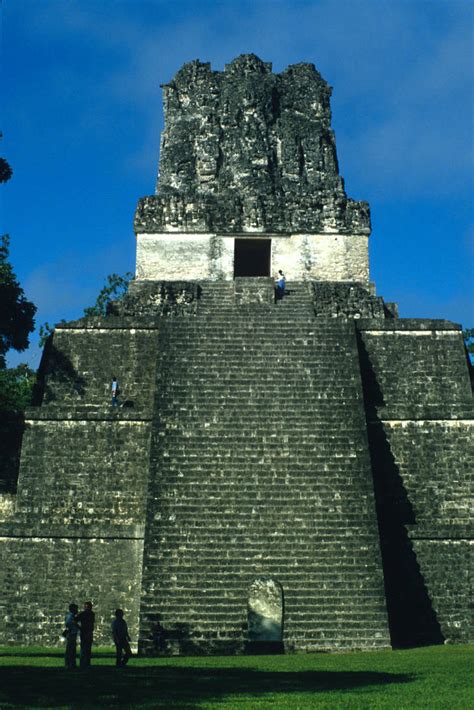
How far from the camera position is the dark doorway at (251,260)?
17.1 meters

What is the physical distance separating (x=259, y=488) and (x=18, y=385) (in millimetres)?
11547

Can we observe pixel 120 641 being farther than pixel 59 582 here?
No

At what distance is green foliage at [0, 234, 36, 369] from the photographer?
12078 millimetres

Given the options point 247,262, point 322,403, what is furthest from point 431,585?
point 247,262

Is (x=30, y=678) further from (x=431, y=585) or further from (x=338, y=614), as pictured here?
(x=431, y=585)

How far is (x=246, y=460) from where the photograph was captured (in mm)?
11234

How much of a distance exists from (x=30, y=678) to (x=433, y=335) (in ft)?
28.7

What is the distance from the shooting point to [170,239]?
52.4 ft

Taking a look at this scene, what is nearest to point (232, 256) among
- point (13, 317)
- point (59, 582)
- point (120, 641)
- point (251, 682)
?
point (13, 317)

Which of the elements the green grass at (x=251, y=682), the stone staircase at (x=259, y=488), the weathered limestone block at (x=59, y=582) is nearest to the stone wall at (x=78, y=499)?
the weathered limestone block at (x=59, y=582)

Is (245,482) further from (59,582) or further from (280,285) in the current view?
(280,285)

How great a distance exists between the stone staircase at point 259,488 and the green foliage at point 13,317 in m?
1.92

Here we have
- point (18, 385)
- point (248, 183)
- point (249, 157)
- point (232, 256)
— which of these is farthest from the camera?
point (18, 385)

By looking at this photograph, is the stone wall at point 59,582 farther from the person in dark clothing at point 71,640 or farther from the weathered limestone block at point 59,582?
the person in dark clothing at point 71,640
